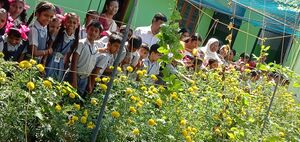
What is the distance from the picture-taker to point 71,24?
3822 mm

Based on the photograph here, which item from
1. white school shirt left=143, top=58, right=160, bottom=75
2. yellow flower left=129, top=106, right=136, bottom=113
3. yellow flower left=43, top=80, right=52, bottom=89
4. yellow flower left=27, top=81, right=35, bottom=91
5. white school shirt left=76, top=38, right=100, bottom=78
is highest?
yellow flower left=27, top=81, right=35, bottom=91

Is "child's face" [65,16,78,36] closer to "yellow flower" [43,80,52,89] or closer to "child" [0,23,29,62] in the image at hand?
"child" [0,23,29,62]

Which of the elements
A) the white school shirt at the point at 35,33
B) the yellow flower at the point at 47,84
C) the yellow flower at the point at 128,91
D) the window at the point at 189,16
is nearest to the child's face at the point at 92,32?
the white school shirt at the point at 35,33

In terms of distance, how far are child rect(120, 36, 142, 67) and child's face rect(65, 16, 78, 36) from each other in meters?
0.51

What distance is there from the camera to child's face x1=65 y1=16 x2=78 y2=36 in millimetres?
3803

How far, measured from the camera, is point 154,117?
276 centimetres

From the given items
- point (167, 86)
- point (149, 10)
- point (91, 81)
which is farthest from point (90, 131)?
point (149, 10)

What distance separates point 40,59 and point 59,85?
1.25 meters

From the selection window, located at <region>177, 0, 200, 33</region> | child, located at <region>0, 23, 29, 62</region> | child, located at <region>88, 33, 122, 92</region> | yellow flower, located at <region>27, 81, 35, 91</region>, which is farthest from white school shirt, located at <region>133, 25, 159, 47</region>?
window, located at <region>177, 0, 200, 33</region>

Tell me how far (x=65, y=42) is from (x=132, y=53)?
73 cm

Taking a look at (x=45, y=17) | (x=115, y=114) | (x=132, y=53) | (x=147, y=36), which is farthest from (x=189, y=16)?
(x=115, y=114)

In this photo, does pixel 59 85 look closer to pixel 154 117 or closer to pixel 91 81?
pixel 154 117

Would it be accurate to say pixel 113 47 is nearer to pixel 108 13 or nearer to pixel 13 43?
pixel 13 43

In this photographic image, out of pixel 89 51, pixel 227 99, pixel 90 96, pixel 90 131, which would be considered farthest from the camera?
pixel 89 51
